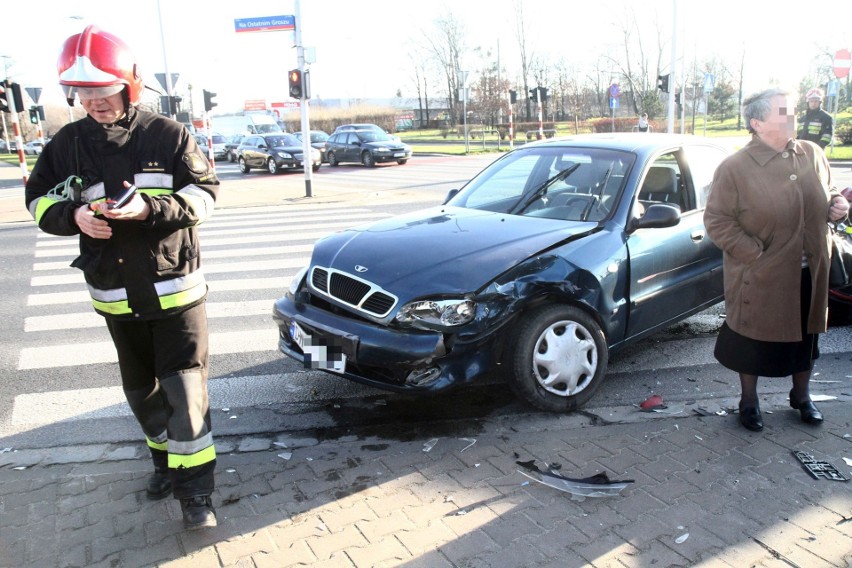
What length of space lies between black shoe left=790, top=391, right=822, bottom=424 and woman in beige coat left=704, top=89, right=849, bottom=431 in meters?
0.24

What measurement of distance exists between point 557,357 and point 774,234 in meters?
1.33

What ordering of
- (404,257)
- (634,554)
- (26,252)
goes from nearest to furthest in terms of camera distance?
(634,554)
(404,257)
(26,252)

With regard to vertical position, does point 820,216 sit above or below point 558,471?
above

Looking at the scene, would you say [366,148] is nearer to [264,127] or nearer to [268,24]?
[268,24]

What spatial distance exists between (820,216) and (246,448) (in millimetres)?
3358

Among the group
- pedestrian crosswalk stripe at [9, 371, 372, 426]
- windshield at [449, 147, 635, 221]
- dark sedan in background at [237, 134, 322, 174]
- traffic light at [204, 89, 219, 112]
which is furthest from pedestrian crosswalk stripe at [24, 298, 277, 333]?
dark sedan in background at [237, 134, 322, 174]

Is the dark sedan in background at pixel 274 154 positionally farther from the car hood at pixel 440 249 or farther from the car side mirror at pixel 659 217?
the car side mirror at pixel 659 217

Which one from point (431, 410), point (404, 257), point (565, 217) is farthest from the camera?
point (565, 217)

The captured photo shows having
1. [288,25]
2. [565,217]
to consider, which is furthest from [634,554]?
[288,25]

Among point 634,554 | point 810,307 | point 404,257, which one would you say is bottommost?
point 634,554

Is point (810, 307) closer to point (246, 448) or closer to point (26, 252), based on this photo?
point (246, 448)

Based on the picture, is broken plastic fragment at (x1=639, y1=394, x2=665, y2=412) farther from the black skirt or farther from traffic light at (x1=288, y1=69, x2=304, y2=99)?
traffic light at (x1=288, y1=69, x2=304, y2=99)

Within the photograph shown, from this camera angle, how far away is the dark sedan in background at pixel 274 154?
27312 millimetres

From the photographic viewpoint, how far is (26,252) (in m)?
10.6
